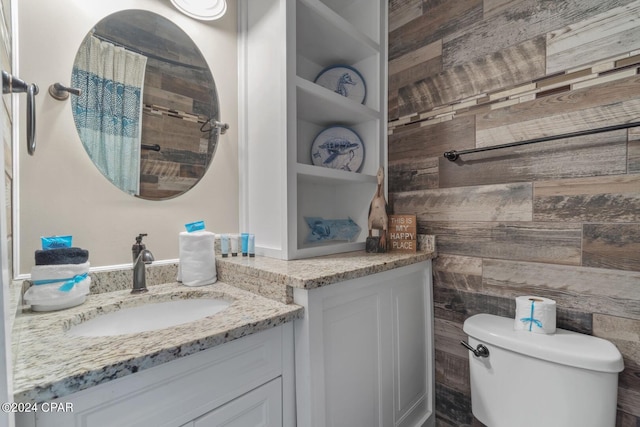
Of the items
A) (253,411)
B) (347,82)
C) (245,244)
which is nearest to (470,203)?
(347,82)

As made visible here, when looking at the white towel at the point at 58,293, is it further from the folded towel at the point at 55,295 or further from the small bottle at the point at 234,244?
the small bottle at the point at 234,244

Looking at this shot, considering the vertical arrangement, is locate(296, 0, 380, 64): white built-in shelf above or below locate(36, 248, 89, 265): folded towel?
above

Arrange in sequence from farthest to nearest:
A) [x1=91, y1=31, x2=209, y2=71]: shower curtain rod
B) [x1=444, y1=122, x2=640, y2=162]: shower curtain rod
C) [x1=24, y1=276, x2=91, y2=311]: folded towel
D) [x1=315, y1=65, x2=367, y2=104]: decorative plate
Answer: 1. [x1=315, y1=65, x2=367, y2=104]: decorative plate
2. [x1=91, y1=31, x2=209, y2=71]: shower curtain rod
3. [x1=444, y1=122, x2=640, y2=162]: shower curtain rod
4. [x1=24, y1=276, x2=91, y2=311]: folded towel

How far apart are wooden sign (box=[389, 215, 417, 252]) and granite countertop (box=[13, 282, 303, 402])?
681 millimetres

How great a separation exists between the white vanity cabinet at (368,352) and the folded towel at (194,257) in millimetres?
405

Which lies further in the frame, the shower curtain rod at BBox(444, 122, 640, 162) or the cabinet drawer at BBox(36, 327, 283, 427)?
the shower curtain rod at BBox(444, 122, 640, 162)

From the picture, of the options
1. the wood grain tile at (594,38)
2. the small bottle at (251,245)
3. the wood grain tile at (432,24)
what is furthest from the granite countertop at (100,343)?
the wood grain tile at (432,24)

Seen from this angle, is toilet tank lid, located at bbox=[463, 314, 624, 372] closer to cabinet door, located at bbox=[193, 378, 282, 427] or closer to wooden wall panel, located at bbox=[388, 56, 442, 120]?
cabinet door, located at bbox=[193, 378, 282, 427]

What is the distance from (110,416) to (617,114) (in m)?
1.55

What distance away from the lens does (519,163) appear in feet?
3.55

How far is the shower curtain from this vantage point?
0.93 meters

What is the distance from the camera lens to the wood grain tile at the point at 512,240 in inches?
39.0

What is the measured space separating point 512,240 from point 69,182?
1.56 meters

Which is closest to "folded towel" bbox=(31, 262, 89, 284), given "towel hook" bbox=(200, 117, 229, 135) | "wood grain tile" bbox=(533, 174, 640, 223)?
"towel hook" bbox=(200, 117, 229, 135)
